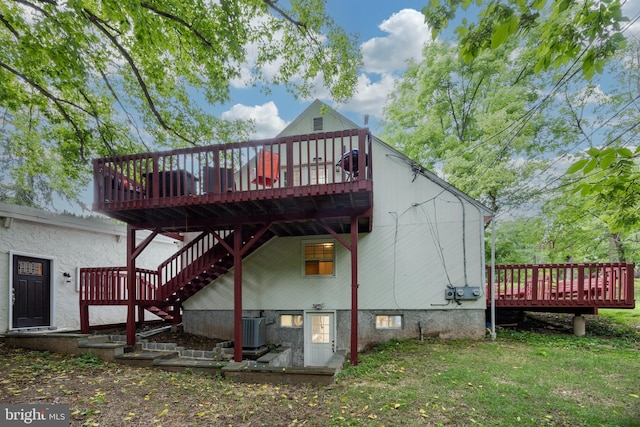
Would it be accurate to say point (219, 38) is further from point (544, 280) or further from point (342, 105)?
point (544, 280)

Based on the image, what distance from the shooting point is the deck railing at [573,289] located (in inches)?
299

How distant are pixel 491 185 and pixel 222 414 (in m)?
10.8

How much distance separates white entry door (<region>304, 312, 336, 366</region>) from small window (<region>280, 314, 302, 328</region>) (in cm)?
23

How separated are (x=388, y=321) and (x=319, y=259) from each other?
2431mm

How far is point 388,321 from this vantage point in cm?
816

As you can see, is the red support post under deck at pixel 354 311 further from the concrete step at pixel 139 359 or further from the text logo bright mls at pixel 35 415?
the text logo bright mls at pixel 35 415

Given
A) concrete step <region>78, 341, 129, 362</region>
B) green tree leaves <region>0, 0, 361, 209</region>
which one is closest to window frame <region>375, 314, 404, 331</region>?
concrete step <region>78, 341, 129, 362</region>

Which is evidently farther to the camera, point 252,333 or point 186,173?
point 252,333

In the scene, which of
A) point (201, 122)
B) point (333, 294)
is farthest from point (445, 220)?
point (201, 122)

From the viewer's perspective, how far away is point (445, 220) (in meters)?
8.12

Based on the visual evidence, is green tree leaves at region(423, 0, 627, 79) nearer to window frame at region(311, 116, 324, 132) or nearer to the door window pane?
window frame at region(311, 116, 324, 132)

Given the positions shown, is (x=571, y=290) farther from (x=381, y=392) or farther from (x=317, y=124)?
(x=317, y=124)

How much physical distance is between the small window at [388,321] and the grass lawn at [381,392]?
4.03 ft

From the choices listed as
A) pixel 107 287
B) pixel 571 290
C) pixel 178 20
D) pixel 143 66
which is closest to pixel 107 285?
pixel 107 287
